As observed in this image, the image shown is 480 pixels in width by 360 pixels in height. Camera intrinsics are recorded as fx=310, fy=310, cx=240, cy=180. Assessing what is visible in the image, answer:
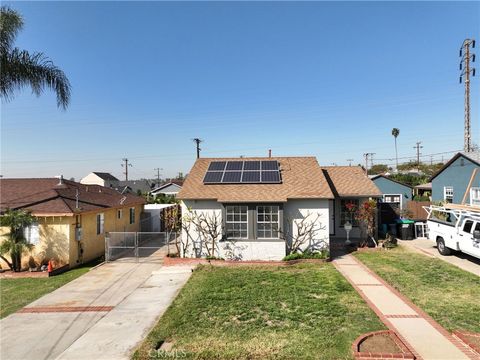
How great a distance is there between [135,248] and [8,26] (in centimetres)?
997

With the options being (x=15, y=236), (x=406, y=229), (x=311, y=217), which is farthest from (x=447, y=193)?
(x=15, y=236)

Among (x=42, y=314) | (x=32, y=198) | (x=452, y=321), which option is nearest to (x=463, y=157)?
(x=452, y=321)

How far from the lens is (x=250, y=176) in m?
15.2

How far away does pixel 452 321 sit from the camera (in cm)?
727

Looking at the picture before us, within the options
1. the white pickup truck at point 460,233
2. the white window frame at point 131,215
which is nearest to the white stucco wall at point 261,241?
the white pickup truck at point 460,233

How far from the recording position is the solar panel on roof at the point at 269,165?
15.9 m

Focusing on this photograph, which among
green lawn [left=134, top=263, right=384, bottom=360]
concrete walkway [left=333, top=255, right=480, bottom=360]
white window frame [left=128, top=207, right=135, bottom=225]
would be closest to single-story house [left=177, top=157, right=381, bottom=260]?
green lawn [left=134, top=263, right=384, bottom=360]

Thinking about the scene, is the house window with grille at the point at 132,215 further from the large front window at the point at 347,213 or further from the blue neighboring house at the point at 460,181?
the blue neighboring house at the point at 460,181

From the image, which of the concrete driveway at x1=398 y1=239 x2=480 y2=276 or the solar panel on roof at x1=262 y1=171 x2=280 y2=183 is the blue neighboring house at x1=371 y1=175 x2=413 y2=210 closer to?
the concrete driveway at x1=398 y1=239 x2=480 y2=276

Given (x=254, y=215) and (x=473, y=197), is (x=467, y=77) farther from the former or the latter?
(x=254, y=215)

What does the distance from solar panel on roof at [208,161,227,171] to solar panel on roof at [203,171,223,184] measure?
37cm

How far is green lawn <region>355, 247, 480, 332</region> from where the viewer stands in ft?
24.8

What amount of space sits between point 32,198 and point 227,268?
410 inches

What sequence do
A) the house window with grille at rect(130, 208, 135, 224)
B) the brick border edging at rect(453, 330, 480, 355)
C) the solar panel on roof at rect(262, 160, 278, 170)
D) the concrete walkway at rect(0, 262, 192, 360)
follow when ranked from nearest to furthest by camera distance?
the brick border edging at rect(453, 330, 480, 355), the concrete walkway at rect(0, 262, 192, 360), the solar panel on roof at rect(262, 160, 278, 170), the house window with grille at rect(130, 208, 135, 224)
